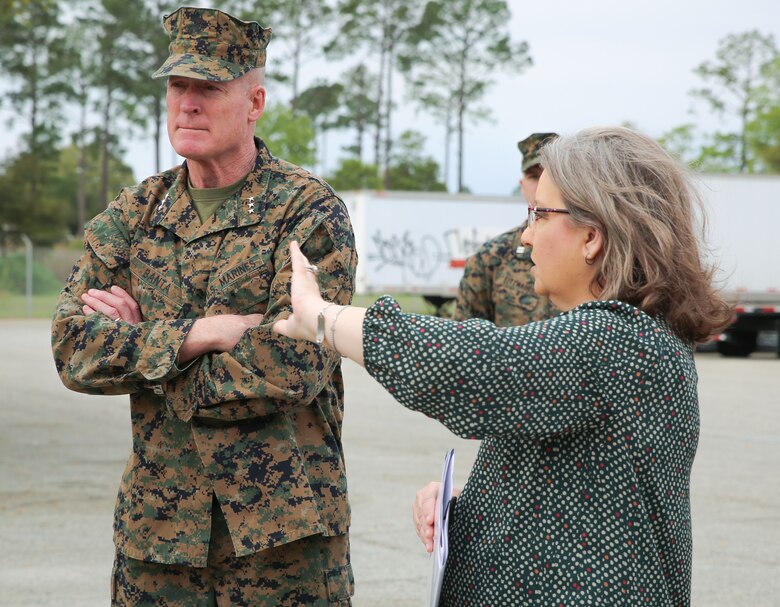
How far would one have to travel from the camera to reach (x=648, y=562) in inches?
80.2

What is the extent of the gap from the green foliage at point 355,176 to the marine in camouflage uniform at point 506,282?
5400 centimetres

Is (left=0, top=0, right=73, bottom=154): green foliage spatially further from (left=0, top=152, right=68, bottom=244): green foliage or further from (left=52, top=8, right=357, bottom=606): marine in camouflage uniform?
(left=52, top=8, right=357, bottom=606): marine in camouflage uniform

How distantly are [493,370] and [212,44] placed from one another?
1.87 metres

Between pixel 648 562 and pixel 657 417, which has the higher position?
pixel 657 417

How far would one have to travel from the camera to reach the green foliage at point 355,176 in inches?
2368

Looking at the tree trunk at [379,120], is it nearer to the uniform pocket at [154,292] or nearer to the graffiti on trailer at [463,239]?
the graffiti on trailer at [463,239]

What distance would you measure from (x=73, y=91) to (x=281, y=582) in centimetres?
6174

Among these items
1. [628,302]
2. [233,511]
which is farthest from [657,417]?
[233,511]

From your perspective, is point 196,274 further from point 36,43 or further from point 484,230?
point 36,43

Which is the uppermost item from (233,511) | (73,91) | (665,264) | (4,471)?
(73,91)

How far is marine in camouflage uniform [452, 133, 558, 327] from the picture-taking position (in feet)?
19.3

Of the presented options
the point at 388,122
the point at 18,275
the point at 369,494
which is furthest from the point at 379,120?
the point at 369,494

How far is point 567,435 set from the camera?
2.04m

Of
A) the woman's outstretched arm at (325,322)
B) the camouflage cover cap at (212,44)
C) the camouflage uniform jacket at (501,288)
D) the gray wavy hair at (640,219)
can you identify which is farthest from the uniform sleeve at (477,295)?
the woman's outstretched arm at (325,322)
